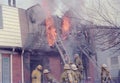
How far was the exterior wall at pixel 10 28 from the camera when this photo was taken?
17.2 meters

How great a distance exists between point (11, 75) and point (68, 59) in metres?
3.39

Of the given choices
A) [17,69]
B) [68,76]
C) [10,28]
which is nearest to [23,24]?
[10,28]

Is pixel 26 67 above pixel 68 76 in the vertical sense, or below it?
above

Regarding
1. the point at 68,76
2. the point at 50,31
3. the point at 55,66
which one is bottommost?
the point at 68,76

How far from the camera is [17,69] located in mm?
17422

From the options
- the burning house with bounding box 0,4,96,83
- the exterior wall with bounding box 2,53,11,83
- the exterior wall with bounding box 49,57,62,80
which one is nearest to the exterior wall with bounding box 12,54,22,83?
the burning house with bounding box 0,4,96,83

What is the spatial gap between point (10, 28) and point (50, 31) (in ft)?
8.57

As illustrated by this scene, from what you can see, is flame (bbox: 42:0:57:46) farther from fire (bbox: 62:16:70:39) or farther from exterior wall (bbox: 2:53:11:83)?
exterior wall (bbox: 2:53:11:83)

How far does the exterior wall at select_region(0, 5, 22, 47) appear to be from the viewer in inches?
679

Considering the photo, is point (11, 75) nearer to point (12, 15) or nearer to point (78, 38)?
point (12, 15)

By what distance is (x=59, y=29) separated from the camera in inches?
768

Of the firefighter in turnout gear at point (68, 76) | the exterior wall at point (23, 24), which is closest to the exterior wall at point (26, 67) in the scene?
the exterior wall at point (23, 24)

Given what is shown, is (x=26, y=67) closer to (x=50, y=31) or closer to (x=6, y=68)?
(x=6, y=68)

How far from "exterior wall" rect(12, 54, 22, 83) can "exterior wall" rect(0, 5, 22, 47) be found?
0.72 meters
